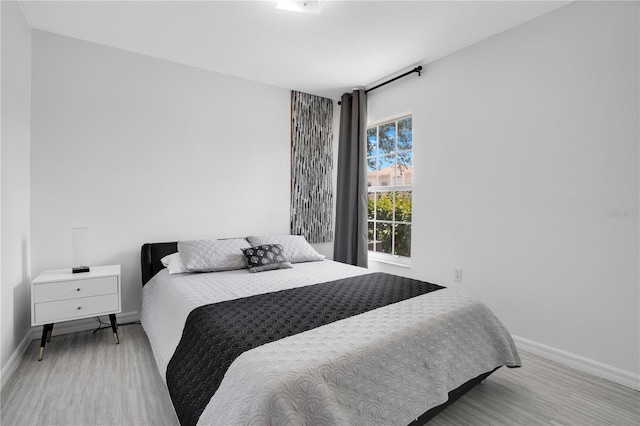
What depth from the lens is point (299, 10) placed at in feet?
7.42

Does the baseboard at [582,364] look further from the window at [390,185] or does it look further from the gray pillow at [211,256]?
the gray pillow at [211,256]

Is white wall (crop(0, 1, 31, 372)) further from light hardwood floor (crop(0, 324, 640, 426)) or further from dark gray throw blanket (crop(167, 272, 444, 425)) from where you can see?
dark gray throw blanket (crop(167, 272, 444, 425))

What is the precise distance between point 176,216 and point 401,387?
2.62 metres

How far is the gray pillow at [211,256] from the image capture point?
2.74 metres

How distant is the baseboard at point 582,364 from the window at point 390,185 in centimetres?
138

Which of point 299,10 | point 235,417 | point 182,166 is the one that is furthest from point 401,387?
point 182,166

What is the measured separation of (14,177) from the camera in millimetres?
2229

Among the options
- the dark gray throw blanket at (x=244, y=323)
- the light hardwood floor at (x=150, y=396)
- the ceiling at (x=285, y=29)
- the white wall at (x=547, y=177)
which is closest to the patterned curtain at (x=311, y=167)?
the ceiling at (x=285, y=29)

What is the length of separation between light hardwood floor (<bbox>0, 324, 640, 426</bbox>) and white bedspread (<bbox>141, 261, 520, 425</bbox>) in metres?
0.20

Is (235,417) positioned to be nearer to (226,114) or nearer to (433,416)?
(433,416)

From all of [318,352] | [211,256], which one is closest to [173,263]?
[211,256]

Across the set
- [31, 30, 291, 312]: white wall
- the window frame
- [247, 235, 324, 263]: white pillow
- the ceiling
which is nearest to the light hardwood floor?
[31, 30, 291, 312]: white wall

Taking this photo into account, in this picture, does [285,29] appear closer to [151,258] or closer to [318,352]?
[151,258]

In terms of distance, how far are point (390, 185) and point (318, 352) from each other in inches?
107
